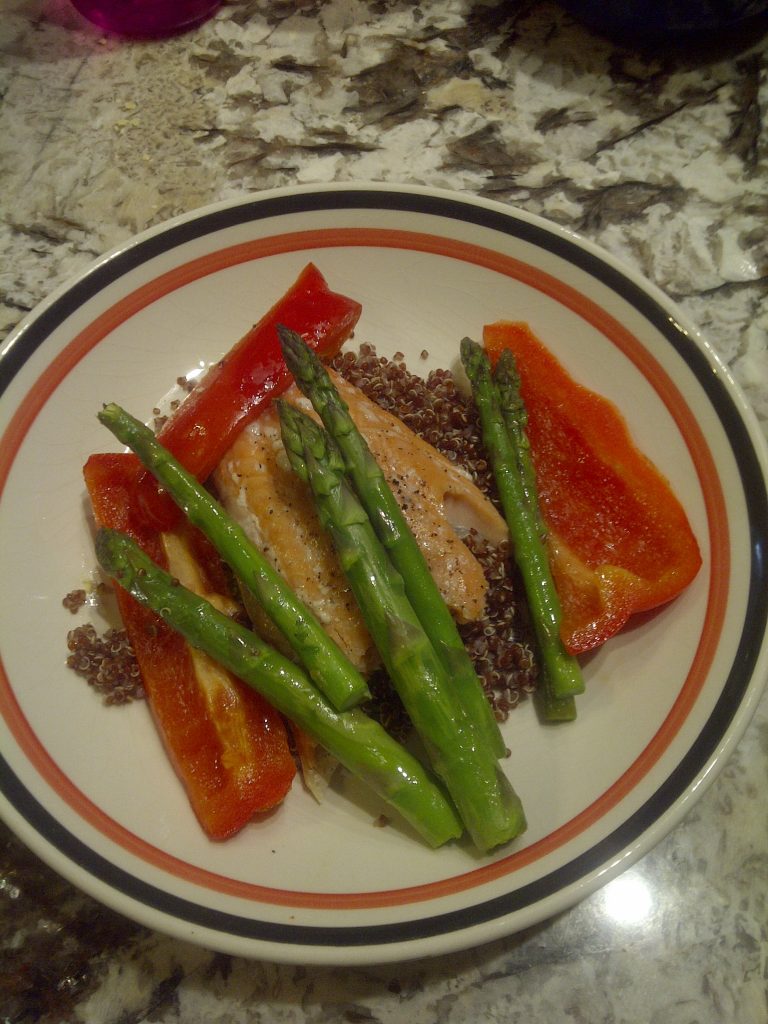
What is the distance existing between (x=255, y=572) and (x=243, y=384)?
0.61m

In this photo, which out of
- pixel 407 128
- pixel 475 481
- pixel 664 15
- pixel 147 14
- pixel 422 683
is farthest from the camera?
pixel 147 14

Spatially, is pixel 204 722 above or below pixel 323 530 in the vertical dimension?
below

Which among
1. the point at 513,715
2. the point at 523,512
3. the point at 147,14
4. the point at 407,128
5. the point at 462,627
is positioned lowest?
the point at 513,715

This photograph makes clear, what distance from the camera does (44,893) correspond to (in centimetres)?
219

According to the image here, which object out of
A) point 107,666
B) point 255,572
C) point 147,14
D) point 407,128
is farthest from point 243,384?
point 147,14

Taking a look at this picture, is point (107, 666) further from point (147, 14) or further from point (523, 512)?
point (147, 14)

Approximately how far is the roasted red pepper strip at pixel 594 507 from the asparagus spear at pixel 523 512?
0.16 feet

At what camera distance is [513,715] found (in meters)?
2.25

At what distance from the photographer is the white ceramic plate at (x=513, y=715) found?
1836 mm

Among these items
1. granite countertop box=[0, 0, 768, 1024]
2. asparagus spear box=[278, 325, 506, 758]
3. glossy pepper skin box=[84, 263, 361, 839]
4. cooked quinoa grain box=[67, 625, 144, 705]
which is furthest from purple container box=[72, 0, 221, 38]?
cooked quinoa grain box=[67, 625, 144, 705]

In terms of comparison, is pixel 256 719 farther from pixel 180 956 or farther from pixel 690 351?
pixel 690 351

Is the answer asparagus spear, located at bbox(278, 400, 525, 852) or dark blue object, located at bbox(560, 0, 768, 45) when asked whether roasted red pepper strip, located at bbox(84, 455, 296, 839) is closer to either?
asparagus spear, located at bbox(278, 400, 525, 852)

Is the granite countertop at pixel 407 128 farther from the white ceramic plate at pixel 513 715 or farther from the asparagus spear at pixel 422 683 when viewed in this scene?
the asparagus spear at pixel 422 683

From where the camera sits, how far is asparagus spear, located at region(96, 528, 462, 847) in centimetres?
195
